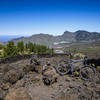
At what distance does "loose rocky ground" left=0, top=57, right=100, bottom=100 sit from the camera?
7.23m

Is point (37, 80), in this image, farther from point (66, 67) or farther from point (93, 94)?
point (93, 94)

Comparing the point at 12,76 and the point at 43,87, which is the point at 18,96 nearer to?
the point at 43,87

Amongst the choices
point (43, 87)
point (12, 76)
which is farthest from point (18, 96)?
point (12, 76)

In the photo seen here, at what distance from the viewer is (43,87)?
9.30 meters

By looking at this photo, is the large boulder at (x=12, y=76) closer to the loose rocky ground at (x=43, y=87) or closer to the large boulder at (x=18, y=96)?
the loose rocky ground at (x=43, y=87)

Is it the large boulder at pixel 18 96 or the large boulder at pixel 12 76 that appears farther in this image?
the large boulder at pixel 12 76

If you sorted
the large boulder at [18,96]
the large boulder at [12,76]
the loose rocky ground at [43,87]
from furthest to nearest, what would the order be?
the large boulder at [12,76], the loose rocky ground at [43,87], the large boulder at [18,96]

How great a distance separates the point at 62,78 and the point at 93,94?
351cm

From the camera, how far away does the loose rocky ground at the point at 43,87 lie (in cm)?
723

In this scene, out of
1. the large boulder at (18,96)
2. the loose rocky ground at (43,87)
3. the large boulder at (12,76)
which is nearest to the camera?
the large boulder at (18,96)

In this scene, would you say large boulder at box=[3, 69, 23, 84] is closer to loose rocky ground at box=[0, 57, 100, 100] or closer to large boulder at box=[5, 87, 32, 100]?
loose rocky ground at box=[0, 57, 100, 100]

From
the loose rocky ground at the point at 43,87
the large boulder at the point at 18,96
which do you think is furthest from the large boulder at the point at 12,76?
the large boulder at the point at 18,96

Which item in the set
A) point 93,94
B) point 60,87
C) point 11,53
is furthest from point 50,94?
point 11,53

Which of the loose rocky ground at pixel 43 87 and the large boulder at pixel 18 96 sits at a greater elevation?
the large boulder at pixel 18 96
